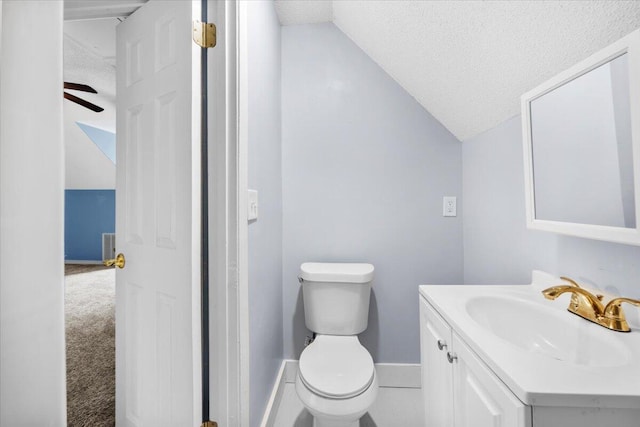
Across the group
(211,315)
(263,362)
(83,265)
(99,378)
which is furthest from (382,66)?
(83,265)

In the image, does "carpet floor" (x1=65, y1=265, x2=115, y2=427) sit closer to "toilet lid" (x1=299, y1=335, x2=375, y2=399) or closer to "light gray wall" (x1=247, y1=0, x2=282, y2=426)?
"light gray wall" (x1=247, y1=0, x2=282, y2=426)

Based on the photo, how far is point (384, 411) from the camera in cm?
160

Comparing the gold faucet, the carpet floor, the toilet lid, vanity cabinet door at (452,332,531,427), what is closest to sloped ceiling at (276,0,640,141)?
the gold faucet

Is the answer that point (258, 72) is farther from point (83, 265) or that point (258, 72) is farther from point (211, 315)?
point (83, 265)

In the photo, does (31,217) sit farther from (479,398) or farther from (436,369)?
(436,369)

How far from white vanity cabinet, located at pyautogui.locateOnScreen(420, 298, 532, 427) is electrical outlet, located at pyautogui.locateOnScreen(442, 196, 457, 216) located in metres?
0.82

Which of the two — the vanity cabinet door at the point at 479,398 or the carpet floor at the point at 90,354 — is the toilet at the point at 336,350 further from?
the carpet floor at the point at 90,354

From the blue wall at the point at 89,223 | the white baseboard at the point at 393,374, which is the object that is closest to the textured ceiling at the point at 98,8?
the white baseboard at the point at 393,374

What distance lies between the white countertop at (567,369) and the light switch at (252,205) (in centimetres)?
80

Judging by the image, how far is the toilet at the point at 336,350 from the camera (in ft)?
3.73

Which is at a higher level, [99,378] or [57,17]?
[57,17]

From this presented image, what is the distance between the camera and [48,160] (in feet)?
1.05

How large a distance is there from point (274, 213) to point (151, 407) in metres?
1.00

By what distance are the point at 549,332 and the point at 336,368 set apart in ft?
2.72
